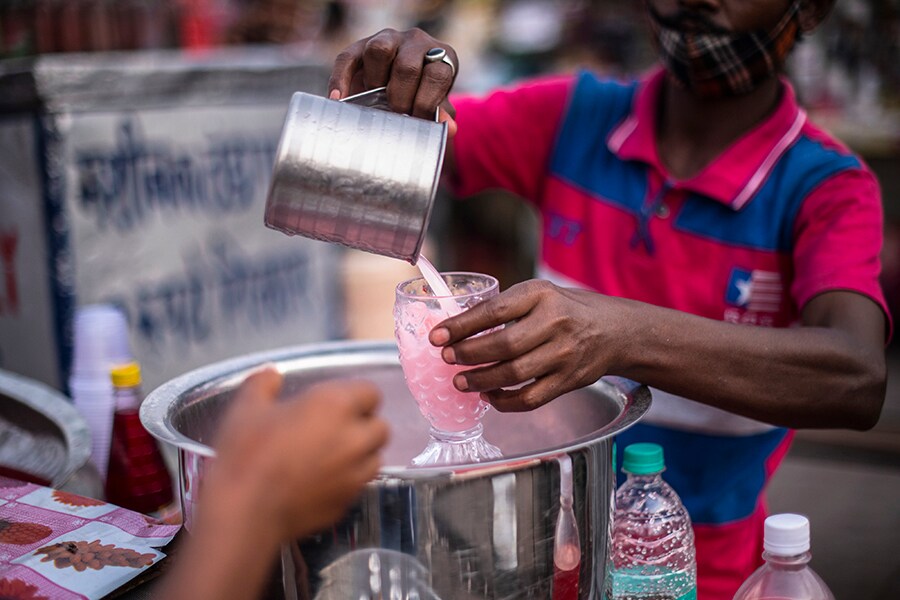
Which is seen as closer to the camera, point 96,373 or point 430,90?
point 430,90

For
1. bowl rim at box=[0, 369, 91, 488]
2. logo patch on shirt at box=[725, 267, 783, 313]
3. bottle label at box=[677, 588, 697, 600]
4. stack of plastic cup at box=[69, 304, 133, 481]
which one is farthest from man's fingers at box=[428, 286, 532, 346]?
stack of plastic cup at box=[69, 304, 133, 481]

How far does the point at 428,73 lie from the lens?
1203mm

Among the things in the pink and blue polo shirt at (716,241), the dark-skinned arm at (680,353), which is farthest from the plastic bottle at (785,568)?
the pink and blue polo shirt at (716,241)

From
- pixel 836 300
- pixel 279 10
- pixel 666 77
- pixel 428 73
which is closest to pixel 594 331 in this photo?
pixel 428 73

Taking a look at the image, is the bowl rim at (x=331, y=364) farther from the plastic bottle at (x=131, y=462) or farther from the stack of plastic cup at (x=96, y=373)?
the stack of plastic cup at (x=96, y=373)

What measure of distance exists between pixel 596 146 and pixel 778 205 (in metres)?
0.39

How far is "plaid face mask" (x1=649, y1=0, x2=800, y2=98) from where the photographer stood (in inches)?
60.1

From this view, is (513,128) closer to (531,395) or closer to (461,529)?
(531,395)

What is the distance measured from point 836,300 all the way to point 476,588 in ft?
2.54

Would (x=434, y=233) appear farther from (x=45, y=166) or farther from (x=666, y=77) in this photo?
(x=666, y=77)

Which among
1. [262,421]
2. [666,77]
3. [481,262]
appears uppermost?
[666,77]

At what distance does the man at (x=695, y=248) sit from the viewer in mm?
1072

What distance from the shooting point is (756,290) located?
156cm

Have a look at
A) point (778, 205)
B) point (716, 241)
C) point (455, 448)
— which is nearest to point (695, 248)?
point (716, 241)
